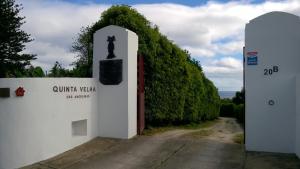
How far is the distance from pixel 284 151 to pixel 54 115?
5.88 meters

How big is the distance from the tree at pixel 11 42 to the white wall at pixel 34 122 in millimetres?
16717

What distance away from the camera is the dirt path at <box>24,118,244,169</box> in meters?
8.12

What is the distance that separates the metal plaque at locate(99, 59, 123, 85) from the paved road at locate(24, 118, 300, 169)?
5.84ft

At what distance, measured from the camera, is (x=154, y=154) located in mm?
8984

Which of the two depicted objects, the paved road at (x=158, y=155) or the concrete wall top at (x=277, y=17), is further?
the concrete wall top at (x=277, y=17)

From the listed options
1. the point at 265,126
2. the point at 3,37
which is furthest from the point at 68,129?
the point at 3,37

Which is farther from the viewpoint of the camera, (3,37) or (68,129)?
(3,37)

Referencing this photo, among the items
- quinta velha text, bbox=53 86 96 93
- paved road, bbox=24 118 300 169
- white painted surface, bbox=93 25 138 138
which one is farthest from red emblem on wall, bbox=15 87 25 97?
white painted surface, bbox=93 25 138 138

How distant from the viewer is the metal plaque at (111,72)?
35.1ft

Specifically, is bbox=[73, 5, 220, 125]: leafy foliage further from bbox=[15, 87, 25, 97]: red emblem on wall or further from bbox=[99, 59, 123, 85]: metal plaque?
bbox=[15, 87, 25, 97]: red emblem on wall

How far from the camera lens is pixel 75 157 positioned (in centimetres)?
887

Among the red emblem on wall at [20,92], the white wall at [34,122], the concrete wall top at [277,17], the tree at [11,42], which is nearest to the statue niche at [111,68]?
the white wall at [34,122]

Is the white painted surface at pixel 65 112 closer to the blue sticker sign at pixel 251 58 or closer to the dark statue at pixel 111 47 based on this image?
the dark statue at pixel 111 47

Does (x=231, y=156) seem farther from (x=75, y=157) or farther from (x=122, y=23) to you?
(x=122, y=23)
